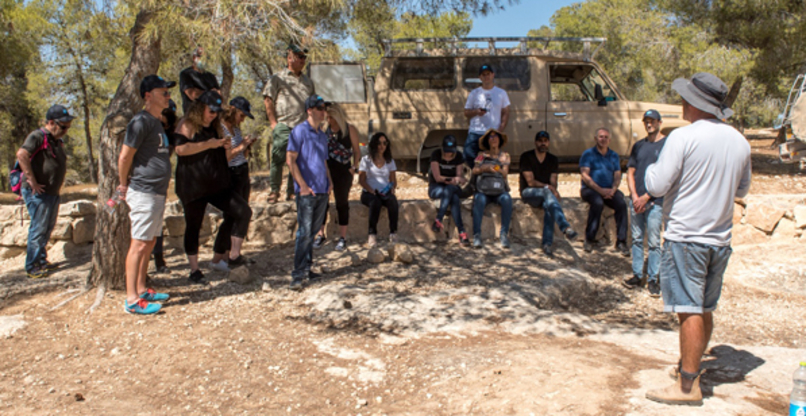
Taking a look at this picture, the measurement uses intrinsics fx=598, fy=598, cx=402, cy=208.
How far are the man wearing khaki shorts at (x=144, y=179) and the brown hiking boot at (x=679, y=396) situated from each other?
3612 millimetres

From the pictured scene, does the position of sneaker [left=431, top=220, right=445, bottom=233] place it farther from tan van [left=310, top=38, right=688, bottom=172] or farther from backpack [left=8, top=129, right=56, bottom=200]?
backpack [left=8, top=129, right=56, bottom=200]

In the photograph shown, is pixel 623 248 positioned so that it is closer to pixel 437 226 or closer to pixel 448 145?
pixel 437 226

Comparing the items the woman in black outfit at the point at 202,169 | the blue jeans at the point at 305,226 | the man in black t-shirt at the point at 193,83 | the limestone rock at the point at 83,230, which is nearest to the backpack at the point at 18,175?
the limestone rock at the point at 83,230

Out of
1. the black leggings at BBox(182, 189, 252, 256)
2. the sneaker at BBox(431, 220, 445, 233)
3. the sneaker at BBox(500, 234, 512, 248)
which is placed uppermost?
the black leggings at BBox(182, 189, 252, 256)

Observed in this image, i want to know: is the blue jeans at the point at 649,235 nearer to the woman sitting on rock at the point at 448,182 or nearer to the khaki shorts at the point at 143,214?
the woman sitting on rock at the point at 448,182

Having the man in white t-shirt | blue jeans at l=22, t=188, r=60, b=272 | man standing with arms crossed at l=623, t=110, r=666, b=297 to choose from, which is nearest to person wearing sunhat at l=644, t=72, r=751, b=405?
man standing with arms crossed at l=623, t=110, r=666, b=297

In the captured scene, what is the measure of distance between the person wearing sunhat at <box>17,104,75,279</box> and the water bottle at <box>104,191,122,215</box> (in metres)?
1.28

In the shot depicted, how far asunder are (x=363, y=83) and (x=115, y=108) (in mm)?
Result: 3652

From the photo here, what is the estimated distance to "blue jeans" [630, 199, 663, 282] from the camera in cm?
581

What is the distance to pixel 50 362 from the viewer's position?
3.92 meters

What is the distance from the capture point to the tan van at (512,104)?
7980 millimetres

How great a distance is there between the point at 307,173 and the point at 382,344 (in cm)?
187

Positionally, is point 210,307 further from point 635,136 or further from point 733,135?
point 635,136

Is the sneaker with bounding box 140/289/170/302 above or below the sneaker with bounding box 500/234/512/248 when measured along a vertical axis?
above
